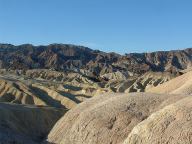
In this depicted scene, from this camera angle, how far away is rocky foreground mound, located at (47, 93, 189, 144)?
25266 mm

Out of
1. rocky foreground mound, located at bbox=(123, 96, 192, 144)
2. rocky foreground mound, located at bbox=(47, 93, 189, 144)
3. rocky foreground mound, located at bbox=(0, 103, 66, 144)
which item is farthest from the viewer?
rocky foreground mound, located at bbox=(0, 103, 66, 144)

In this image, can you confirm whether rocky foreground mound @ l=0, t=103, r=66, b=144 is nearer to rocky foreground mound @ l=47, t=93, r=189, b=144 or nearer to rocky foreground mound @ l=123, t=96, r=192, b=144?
rocky foreground mound @ l=47, t=93, r=189, b=144

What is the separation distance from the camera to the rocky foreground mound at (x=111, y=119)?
82.9 ft

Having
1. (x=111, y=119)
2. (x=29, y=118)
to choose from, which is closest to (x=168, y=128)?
(x=111, y=119)

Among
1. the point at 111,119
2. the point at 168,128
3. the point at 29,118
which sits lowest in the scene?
the point at 29,118

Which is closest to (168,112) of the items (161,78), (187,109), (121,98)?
(187,109)

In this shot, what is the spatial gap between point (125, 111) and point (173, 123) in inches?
201

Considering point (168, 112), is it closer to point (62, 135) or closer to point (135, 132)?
point (135, 132)

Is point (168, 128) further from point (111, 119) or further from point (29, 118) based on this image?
point (29, 118)

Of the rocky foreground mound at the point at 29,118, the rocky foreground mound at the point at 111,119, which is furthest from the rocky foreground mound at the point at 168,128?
the rocky foreground mound at the point at 29,118

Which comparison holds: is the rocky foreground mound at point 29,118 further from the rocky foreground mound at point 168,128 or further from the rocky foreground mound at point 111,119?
the rocky foreground mound at point 168,128

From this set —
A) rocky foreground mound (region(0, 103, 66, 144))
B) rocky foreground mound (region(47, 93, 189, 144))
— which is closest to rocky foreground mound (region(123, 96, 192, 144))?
rocky foreground mound (region(47, 93, 189, 144))

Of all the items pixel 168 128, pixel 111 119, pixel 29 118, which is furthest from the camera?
pixel 29 118

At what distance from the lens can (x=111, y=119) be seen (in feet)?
86.0
